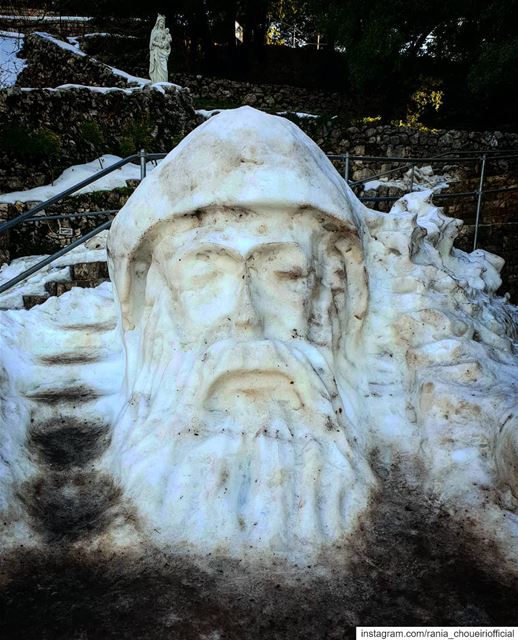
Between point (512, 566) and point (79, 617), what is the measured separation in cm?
149

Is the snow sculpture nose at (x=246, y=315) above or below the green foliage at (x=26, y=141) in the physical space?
below

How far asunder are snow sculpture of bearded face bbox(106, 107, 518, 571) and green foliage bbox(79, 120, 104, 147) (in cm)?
918

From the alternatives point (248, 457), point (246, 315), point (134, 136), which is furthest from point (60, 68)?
point (248, 457)

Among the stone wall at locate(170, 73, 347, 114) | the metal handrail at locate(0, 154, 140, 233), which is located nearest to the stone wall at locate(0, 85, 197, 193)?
the stone wall at locate(170, 73, 347, 114)

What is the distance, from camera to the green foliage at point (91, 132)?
11.2 meters

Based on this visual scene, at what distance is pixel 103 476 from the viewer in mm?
2578

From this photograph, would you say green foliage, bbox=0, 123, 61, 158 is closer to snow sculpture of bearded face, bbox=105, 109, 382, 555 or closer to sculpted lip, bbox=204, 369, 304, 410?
snow sculpture of bearded face, bbox=105, 109, 382, 555

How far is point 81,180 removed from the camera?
35.1 ft

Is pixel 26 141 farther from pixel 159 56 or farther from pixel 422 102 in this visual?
pixel 422 102

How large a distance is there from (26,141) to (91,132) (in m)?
1.34

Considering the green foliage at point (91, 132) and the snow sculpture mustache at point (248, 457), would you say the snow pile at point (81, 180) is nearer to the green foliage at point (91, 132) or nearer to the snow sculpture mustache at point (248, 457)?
the green foliage at point (91, 132)

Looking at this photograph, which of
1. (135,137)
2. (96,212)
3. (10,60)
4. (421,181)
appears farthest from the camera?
(10,60)

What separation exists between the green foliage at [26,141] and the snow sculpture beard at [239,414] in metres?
8.75

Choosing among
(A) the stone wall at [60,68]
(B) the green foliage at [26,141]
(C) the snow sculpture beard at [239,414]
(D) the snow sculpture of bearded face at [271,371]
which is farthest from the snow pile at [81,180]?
(C) the snow sculpture beard at [239,414]
